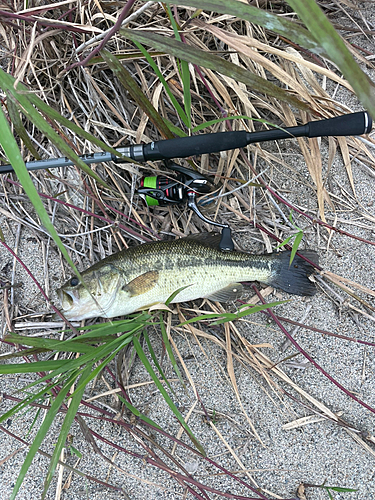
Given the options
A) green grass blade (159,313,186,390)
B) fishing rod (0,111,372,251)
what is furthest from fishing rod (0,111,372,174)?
green grass blade (159,313,186,390)

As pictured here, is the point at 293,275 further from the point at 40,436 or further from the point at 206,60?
the point at 40,436

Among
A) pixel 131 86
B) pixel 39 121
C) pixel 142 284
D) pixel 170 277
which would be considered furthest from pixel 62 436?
pixel 131 86

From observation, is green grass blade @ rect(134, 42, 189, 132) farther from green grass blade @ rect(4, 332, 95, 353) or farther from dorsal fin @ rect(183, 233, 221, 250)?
green grass blade @ rect(4, 332, 95, 353)

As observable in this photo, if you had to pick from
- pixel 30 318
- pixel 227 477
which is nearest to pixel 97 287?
pixel 30 318

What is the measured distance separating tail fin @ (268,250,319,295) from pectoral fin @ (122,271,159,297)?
906mm

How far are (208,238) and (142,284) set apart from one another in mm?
625

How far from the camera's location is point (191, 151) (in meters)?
2.28

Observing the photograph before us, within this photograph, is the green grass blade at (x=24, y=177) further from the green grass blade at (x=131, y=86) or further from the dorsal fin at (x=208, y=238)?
the dorsal fin at (x=208, y=238)

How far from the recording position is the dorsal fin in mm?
2605

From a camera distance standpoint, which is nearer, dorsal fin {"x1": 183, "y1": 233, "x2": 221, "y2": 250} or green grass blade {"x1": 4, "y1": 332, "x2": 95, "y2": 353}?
green grass blade {"x1": 4, "y1": 332, "x2": 95, "y2": 353}

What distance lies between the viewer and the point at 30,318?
279 cm

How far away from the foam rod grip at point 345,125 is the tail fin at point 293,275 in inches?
36.7

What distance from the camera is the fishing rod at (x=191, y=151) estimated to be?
6.97 feet

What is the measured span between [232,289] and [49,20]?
240cm
